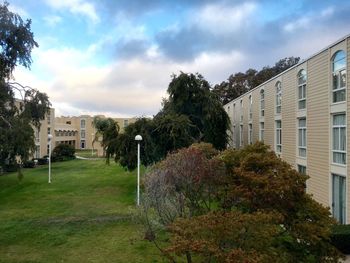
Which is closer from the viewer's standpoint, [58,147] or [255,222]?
[255,222]

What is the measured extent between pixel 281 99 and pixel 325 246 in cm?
1666

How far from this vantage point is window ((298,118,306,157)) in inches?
856

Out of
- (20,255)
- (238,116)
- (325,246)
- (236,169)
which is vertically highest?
(238,116)

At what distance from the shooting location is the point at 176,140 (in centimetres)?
2820

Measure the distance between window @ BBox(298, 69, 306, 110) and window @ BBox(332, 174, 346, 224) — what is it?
5.35m

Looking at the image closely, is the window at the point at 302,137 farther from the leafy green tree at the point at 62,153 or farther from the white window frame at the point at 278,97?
the leafy green tree at the point at 62,153

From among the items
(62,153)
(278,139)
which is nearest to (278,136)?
(278,139)

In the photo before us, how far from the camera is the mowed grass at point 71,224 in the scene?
14.3 metres

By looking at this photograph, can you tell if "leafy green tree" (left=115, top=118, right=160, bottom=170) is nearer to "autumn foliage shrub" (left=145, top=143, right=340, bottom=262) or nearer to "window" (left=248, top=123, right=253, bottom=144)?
"window" (left=248, top=123, right=253, bottom=144)

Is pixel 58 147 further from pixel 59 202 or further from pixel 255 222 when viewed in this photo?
pixel 255 222

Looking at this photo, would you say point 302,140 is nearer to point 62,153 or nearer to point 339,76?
point 339,76

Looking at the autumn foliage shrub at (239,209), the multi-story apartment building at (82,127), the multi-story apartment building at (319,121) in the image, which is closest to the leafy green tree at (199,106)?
the multi-story apartment building at (319,121)

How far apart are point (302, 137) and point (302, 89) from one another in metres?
2.61

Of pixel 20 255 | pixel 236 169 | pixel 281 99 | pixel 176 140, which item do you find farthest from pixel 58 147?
pixel 236 169
